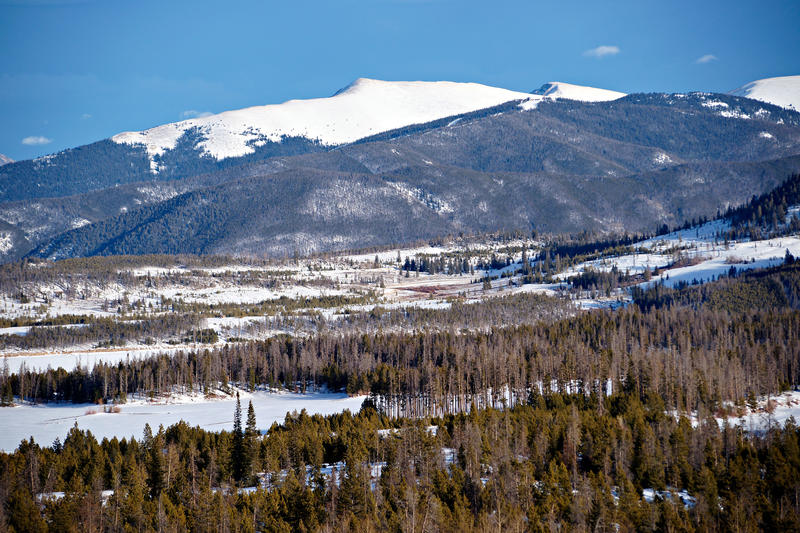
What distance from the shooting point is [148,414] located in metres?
146

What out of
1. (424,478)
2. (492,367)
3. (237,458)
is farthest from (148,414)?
(424,478)

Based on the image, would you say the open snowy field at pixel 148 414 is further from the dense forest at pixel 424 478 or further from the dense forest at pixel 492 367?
the dense forest at pixel 424 478

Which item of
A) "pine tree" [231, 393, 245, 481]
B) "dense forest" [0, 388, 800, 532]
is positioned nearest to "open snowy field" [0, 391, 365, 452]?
"dense forest" [0, 388, 800, 532]

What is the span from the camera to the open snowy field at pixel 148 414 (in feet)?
417

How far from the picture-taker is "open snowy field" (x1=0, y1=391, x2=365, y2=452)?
127m

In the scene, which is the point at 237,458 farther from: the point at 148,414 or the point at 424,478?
the point at 148,414

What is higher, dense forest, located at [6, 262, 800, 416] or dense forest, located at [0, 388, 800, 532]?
dense forest, located at [6, 262, 800, 416]

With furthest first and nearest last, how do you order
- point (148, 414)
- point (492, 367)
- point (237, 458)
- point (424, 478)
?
point (492, 367) < point (148, 414) < point (237, 458) < point (424, 478)

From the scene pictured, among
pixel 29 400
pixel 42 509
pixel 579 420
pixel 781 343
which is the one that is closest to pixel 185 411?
pixel 29 400

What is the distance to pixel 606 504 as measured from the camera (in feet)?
272

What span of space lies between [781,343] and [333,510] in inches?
4416

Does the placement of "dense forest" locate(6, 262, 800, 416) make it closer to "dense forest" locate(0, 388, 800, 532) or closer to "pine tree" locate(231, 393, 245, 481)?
"dense forest" locate(0, 388, 800, 532)

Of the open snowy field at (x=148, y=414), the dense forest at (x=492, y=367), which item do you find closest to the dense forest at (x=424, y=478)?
the open snowy field at (x=148, y=414)

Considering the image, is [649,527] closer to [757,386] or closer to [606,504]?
[606,504]
